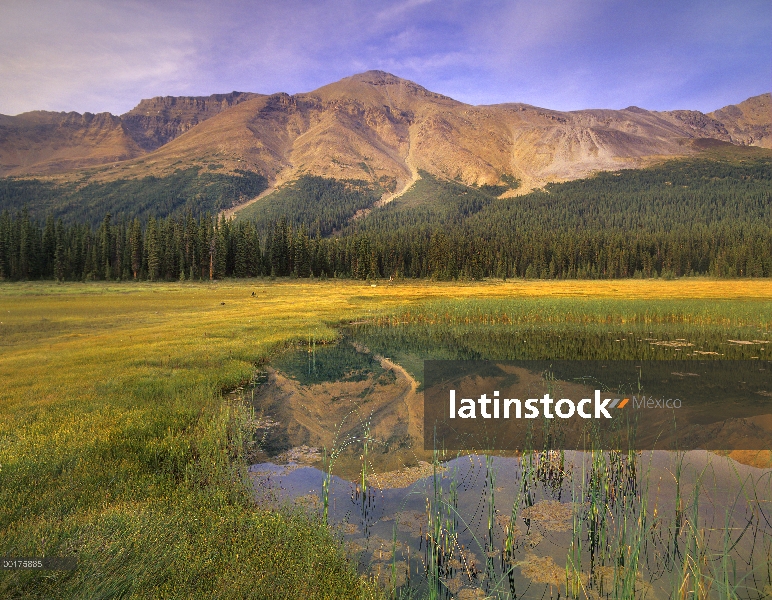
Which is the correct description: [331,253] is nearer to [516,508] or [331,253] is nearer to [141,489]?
[141,489]

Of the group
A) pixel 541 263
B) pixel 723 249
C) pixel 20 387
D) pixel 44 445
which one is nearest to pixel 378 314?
pixel 20 387

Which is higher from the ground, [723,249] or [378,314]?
[723,249]

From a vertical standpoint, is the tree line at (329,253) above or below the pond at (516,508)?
above

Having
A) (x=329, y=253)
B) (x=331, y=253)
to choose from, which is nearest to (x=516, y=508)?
(x=329, y=253)

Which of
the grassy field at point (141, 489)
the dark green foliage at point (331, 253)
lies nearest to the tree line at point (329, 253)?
the dark green foliage at point (331, 253)

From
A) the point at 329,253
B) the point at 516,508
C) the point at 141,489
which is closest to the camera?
the point at 516,508

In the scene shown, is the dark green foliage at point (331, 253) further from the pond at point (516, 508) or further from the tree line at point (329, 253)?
the pond at point (516, 508)

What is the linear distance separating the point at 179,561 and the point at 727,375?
2694 centimetres

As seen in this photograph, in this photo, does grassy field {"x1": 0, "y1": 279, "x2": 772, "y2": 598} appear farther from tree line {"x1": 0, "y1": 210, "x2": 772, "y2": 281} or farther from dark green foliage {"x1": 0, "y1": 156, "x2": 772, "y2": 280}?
tree line {"x1": 0, "y1": 210, "x2": 772, "y2": 281}

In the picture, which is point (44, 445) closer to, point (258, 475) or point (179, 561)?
point (258, 475)

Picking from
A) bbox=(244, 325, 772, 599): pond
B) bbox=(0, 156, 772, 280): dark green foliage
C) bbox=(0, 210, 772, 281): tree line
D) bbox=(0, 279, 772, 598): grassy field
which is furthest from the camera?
bbox=(0, 156, 772, 280): dark green foliage

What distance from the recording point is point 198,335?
3158cm

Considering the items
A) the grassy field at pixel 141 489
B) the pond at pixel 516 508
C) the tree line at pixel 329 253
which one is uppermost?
the tree line at pixel 329 253

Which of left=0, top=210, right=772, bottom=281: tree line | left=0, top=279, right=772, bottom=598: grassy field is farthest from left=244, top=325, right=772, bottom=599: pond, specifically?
left=0, top=210, right=772, bottom=281: tree line
